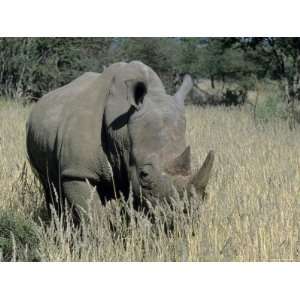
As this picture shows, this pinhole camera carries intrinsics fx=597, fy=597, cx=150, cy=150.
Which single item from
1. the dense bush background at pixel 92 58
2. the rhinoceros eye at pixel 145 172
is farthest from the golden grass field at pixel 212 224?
the dense bush background at pixel 92 58

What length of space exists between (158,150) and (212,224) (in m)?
0.77

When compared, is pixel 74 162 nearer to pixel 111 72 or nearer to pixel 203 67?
pixel 111 72

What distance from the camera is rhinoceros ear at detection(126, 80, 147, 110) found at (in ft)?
16.0

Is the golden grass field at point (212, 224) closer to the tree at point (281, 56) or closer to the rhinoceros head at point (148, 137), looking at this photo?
the rhinoceros head at point (148, 137)

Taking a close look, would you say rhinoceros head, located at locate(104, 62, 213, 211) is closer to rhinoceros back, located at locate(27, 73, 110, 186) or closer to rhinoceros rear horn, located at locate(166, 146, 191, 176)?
rhinoceros rear horn, located at locate(166, 146, 191, 176)

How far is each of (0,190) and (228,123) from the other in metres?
7.10

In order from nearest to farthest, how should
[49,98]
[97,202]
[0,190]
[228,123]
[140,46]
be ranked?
[97,202] → [49,98] → [0,190] → [228,123] → [140,46]

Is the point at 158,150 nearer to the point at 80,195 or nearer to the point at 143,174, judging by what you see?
the point at 143,174

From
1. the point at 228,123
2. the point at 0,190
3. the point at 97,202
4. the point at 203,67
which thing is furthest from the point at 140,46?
the point at 97,202

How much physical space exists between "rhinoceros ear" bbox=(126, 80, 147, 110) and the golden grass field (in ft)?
2.85

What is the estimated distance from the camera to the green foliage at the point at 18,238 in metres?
4.81

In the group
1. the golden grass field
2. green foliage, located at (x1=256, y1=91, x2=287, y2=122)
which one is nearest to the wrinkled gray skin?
the golden grass field

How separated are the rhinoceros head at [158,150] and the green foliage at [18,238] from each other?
38.3 inches

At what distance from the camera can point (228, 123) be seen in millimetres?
12820
